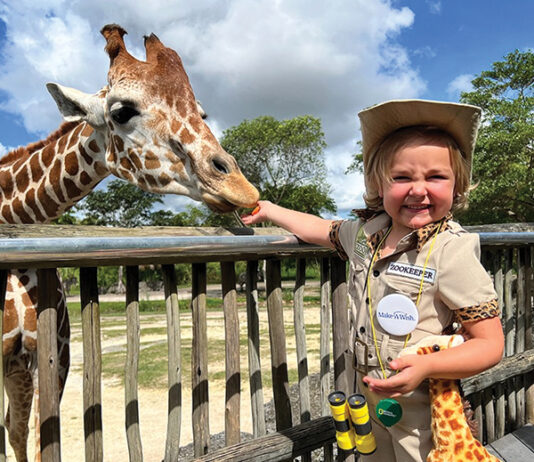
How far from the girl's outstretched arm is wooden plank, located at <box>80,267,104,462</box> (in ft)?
2.42

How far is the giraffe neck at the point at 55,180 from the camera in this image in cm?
298

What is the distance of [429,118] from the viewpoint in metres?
1.53

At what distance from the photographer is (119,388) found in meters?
7.58

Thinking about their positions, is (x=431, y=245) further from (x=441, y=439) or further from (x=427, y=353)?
(x=441, y=439)

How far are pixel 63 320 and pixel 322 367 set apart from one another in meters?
1.72

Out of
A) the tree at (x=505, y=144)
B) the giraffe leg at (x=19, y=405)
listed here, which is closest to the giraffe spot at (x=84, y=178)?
the giraffe leg at (x=19, y=405)

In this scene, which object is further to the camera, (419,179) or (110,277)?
(110,277)

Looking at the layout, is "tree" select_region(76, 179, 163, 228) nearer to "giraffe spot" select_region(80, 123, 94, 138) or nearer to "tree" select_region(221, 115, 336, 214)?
"tree" select_region(221, 115, 336, 214)

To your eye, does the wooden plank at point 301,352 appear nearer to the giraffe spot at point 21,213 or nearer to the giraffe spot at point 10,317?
the giraffe spot at point 10,317

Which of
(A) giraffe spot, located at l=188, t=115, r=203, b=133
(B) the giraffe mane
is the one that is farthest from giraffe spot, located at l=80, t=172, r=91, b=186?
(A) giraffe spot, located at l=188, t=115, r=203, b=133

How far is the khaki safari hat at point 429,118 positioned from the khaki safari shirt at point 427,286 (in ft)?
0.97

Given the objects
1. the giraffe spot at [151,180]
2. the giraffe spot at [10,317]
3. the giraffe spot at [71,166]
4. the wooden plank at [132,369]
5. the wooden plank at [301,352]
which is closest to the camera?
the wooden plank at [132,369]

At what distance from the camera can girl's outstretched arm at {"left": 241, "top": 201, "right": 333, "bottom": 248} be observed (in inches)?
77.7

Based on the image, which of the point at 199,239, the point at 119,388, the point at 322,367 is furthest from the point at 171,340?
the point at 119,388
